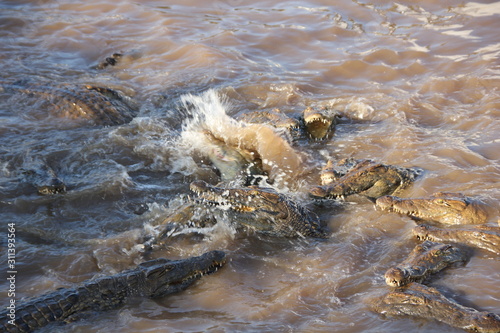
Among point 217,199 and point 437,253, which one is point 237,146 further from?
point 437,253

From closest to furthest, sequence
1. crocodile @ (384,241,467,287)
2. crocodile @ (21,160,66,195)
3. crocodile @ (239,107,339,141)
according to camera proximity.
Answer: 1. crocodile @ (384,241,467,287)
2. crocodile @ (21,160,66,195)
3. crocodile @ (239,107,339,141)

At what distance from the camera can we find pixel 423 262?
152 inches

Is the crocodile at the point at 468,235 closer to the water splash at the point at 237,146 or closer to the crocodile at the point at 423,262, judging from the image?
the crocodile at the point at 423,262

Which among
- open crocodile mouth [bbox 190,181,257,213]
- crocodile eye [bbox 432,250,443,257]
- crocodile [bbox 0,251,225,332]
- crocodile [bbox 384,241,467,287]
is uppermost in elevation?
open crocodile mouth [bbox 190,181,257,213]

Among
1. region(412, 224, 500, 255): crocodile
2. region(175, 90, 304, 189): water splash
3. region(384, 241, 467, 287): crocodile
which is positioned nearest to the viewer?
region(384, 241, 467, 287): crocodile

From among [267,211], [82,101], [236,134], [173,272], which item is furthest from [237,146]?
[173,272]

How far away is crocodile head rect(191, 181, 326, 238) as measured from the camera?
4523 millimetres

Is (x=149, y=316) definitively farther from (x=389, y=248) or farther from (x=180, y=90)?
(x=180, y=90)

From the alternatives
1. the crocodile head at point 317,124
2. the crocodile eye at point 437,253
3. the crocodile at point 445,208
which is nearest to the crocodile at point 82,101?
the crocodile head at point 317,124

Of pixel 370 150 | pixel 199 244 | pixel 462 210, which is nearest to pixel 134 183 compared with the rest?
pixel 199 244

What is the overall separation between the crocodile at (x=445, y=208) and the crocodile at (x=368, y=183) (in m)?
0.35

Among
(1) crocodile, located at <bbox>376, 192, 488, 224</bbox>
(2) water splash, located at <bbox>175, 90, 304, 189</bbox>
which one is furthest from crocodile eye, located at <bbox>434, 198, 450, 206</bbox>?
(2) water splash, located at <bbox>175, 90, 304, 189</bbox>

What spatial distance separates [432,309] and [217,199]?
2.13 metres

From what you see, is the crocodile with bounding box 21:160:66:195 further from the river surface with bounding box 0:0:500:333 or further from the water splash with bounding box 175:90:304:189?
the water splash with bounding box 175:90:304:189
